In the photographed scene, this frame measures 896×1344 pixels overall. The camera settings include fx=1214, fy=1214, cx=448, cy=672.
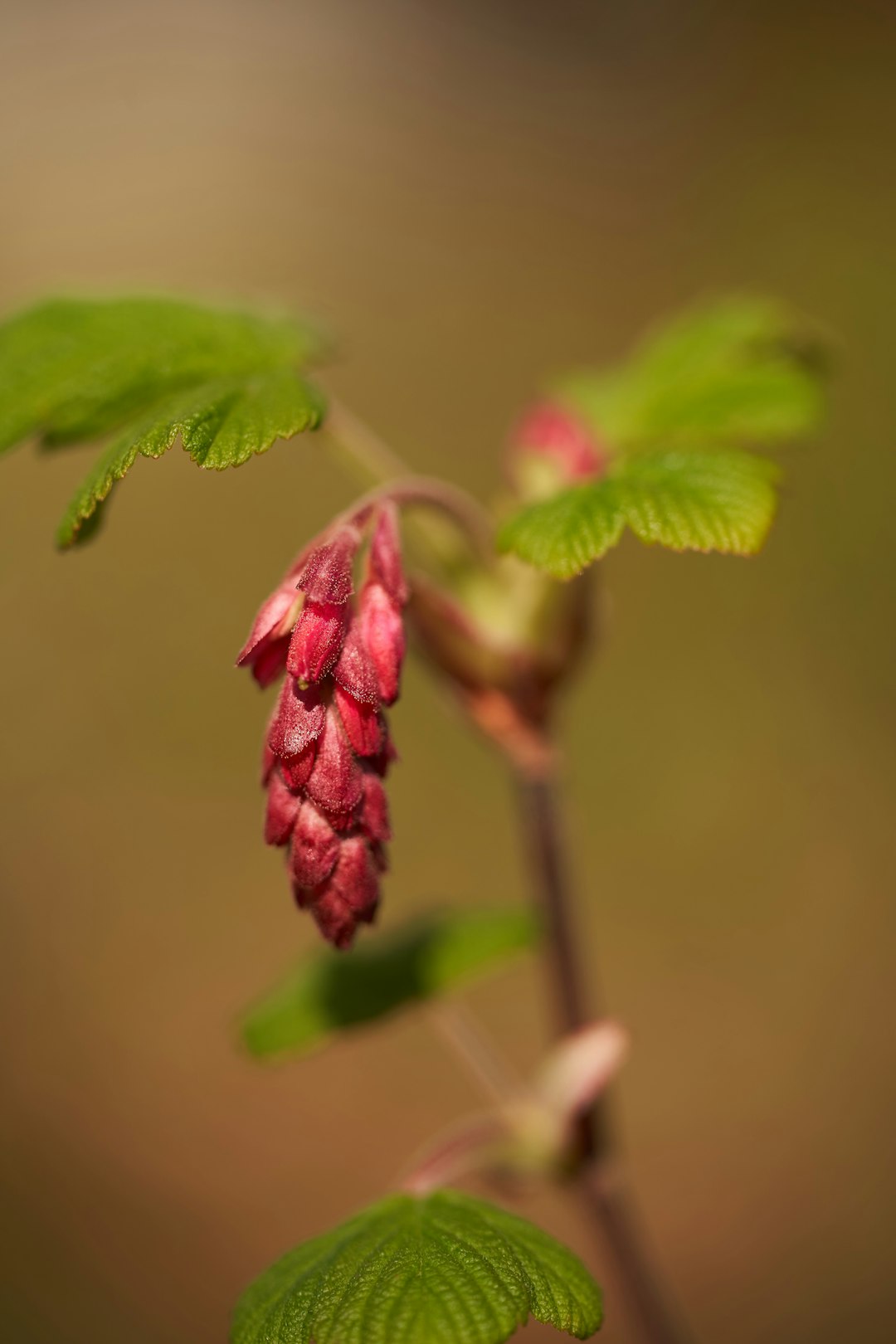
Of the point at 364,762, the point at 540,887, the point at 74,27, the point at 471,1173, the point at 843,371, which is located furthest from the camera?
the point at 74,27

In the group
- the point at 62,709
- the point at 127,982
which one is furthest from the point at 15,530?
the point at 127,982

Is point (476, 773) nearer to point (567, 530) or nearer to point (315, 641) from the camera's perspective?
point (567, 530)

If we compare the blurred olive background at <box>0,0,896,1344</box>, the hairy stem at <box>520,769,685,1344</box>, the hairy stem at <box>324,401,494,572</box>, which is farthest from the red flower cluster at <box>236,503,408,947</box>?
the blurred olive background at <box>0,0,896,1344</box>

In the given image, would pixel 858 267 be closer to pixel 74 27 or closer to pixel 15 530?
pixel 15 530

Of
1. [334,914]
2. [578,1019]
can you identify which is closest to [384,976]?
[578,1019]

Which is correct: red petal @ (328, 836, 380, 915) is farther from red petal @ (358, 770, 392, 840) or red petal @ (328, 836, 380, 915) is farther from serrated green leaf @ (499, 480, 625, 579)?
serrated green leaf @ (499, 480, 625, 579)
